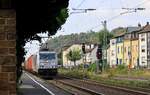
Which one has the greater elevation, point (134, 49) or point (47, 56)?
point (134, 49)

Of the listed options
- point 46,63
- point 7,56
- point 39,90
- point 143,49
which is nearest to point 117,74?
point 46,63

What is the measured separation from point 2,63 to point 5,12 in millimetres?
906

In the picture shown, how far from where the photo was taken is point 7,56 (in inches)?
354

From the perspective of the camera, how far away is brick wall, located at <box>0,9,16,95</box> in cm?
898

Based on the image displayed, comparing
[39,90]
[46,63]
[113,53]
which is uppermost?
[113,53]

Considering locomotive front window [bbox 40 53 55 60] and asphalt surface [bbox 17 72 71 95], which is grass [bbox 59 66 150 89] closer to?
locomotive front window [bbox 40 53 55 60]

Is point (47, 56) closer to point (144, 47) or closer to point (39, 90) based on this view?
point (39, 90)

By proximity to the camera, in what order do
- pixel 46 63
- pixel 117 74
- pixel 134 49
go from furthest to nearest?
pixel 134 49
pixel 117 74
pixel 46 63

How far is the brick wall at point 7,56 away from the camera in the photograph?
898 centimetres

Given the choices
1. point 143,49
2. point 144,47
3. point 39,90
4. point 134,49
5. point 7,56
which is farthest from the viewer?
point 134,49

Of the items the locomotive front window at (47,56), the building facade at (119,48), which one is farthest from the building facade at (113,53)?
the locomotive front window at (47,56)

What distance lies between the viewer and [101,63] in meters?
84.2

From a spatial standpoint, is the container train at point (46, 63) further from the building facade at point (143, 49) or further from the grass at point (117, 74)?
the building facade at point (143, 49)

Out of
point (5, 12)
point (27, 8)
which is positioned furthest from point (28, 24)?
point (5, 12)
